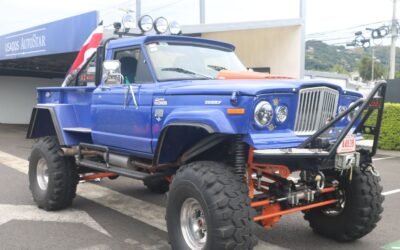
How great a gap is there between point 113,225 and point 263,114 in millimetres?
2951

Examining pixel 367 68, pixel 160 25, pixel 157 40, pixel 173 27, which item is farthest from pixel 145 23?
pixel 367 68

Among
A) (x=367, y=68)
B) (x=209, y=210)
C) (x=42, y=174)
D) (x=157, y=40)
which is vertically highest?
(x=367, y=68)

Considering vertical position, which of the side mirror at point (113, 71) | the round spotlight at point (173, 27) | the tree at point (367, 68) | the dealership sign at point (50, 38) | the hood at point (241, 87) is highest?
the tree at point (367, 68)

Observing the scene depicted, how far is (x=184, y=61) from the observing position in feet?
19.1

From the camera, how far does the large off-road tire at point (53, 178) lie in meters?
6.89

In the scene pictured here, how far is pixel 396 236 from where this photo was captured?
19.4ft

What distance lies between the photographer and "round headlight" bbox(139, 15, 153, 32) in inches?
268

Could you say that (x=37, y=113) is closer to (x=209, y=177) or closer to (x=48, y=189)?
(x=48, y=189)

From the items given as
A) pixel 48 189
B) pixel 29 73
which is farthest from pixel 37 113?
pixel 29 73

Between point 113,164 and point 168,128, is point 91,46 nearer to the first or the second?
point 113,164

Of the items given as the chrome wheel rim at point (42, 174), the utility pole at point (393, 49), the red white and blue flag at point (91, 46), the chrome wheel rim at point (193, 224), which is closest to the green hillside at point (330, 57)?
the utility pole at point (393, 49)

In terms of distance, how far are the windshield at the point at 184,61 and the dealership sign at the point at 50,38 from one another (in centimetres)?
937

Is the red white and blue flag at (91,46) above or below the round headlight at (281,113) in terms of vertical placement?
above

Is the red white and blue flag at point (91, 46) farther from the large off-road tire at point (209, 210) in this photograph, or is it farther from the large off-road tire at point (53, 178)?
the large off-road tire at point (209, 210)
